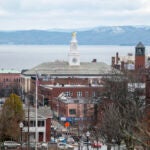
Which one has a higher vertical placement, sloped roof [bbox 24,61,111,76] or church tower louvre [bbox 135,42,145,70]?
church tower louvre [bbox 135,42,145,70]

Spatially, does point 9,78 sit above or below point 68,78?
below

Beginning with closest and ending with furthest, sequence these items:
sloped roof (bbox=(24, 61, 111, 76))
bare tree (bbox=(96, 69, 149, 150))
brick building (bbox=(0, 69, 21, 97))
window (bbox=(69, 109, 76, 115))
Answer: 1. bare tree (bbox=(96, 69, 149, 150))
2. window (bbox=(69, 109, 76, 115))
3. sloped roof (bbox=(24, 61, 111, 76))
4. brick building (bbox=(0, 69, 21, 97))

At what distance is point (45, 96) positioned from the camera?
102m

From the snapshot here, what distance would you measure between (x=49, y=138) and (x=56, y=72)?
212 ft

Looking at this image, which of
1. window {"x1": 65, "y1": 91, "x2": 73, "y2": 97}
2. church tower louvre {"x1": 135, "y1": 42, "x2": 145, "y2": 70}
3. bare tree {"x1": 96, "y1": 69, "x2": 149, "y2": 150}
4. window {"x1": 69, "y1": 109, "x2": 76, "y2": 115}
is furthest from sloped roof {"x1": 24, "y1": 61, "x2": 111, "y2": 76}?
bare tree {"x1": 96, "y1": 69, "x2": 149, "y2": 150}

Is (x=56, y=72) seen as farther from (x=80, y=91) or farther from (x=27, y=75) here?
(x=80, y=91)

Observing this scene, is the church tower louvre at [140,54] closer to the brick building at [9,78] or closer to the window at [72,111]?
the brick building at [9,78]

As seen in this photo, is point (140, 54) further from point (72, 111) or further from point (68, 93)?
point (72, 111)

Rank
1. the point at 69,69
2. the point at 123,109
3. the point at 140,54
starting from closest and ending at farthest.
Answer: the point at 123,109
the point at 69,69
the point at 140,54

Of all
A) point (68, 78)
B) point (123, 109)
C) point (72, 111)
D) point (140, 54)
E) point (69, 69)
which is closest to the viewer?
point (123, 109)

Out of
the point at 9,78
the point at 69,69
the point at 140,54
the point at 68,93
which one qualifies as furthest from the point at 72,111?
the point at 9,78

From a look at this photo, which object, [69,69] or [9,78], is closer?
[69,69]

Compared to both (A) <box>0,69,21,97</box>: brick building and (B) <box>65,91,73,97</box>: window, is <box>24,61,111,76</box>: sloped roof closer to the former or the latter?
(A) <box>0,69,21,97</box>: brick building

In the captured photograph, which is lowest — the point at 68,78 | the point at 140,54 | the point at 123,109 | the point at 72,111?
the point at 72,111
